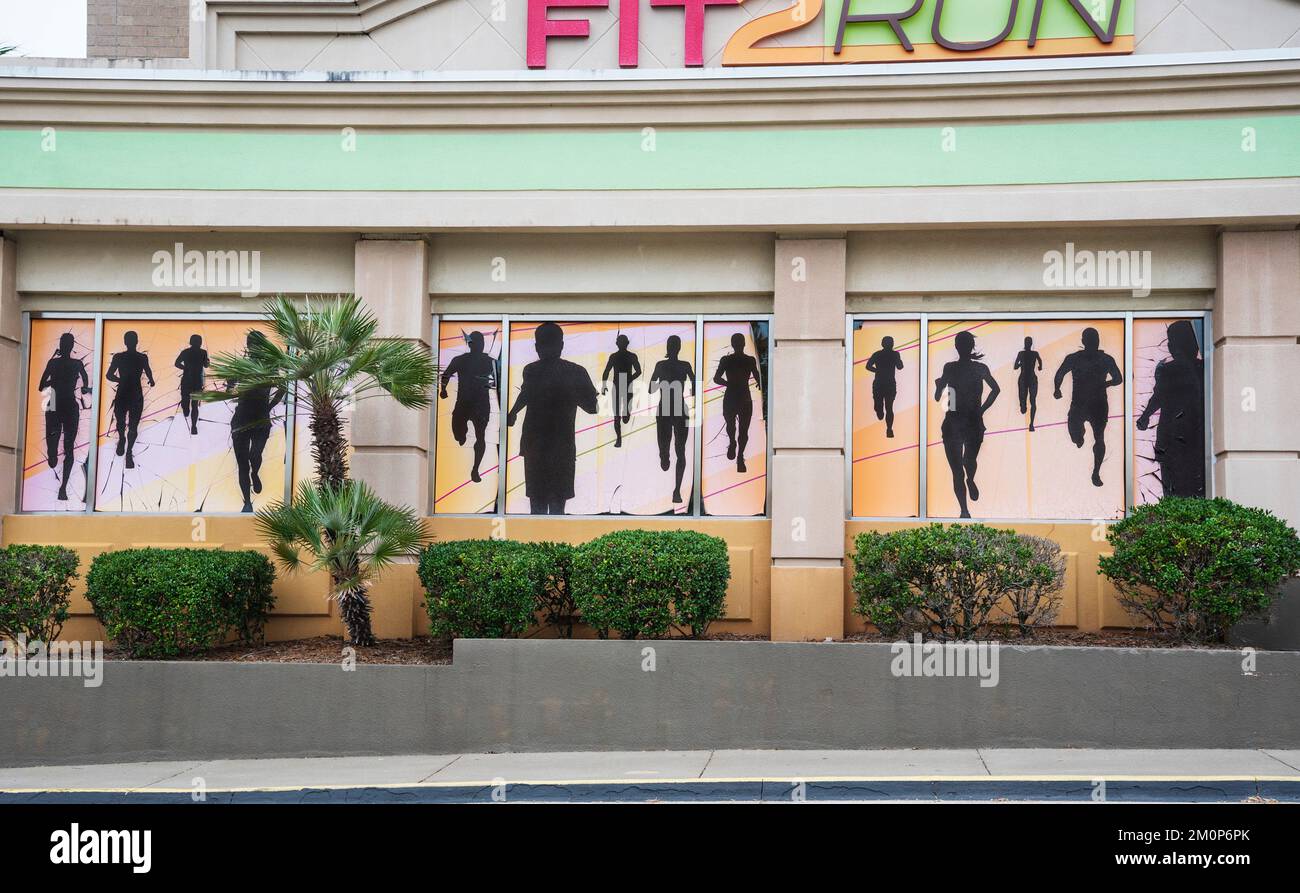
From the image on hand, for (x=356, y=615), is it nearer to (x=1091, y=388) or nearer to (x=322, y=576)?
(x=322, y=576)

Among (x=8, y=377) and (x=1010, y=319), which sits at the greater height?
(x=1010, y=319)

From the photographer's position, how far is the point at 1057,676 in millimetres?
9352

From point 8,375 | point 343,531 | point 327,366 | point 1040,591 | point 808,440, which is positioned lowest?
point 1040,591

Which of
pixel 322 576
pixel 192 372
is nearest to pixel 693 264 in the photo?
pixel 322 576

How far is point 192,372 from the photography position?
41.0 ft

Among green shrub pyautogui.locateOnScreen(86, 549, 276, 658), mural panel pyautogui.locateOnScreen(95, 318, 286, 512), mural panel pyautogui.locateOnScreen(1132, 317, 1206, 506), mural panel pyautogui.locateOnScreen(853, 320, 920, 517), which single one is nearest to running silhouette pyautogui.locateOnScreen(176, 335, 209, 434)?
mural panel pyautogui.locateOnScreen(95, 318, 286, 512)

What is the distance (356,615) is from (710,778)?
3.99m

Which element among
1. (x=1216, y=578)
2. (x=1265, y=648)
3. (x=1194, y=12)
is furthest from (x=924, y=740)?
(x=1194, y=12)

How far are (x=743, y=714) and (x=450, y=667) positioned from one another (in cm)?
254

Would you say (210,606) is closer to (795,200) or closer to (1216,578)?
(795,200)

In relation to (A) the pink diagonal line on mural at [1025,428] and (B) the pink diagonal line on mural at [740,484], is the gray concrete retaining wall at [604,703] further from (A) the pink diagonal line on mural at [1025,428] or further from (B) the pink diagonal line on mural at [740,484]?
(A) the pink diagonal line on mural at [1025,428]

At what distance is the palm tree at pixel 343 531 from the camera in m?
10.1

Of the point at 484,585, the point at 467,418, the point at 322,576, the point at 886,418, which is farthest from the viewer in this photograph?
the point at 467,418

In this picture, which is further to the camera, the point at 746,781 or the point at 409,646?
the point at 409,646
